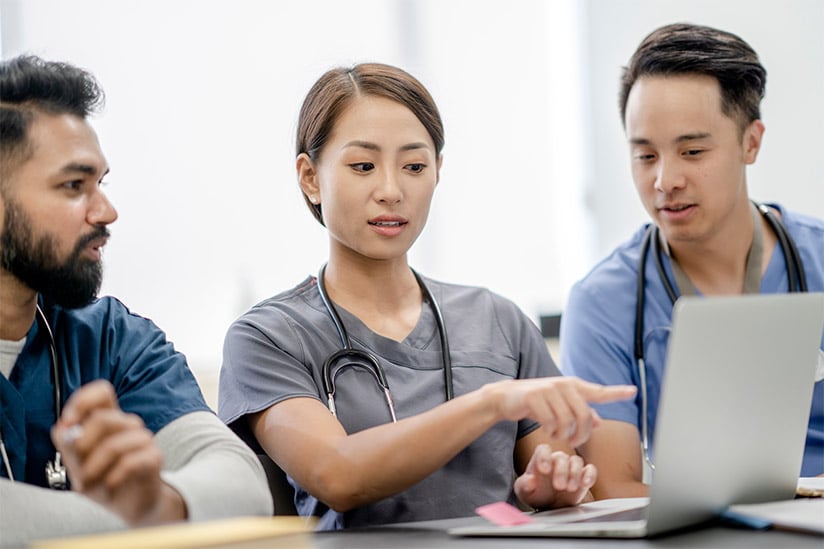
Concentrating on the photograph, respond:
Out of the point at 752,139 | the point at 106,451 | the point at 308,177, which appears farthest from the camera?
the point at 752,139

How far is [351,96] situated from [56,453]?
71 cm

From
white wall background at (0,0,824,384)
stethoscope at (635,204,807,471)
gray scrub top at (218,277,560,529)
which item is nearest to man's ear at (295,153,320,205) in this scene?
gray scrub top at (218,277,560,529)

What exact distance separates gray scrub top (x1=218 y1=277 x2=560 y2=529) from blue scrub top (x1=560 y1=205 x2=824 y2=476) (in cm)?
22

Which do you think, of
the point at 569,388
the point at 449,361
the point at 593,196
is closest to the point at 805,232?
the point at 449,361

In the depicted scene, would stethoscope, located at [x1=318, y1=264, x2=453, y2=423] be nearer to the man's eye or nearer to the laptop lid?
the man's eye

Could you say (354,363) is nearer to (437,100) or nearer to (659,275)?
(659,275)

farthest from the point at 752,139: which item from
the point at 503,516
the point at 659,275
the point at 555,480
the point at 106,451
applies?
the point at 106,451

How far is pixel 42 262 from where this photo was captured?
122cm

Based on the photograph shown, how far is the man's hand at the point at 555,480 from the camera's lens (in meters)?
1.27

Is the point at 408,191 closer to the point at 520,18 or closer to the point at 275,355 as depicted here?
the point at 275,355

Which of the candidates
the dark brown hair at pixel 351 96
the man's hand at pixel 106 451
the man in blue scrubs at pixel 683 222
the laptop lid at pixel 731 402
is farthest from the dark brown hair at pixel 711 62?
the man's hand at pixel 106 451

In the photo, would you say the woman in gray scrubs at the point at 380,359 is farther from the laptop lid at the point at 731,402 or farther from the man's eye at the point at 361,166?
the laptop lid at the point at 731,402

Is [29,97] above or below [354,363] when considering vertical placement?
above

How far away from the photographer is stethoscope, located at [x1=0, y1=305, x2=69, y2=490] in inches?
46.8
